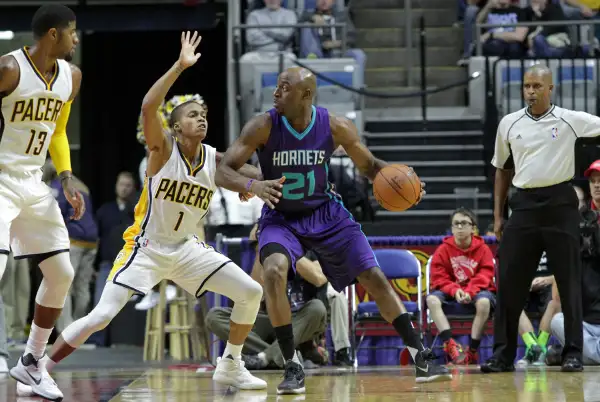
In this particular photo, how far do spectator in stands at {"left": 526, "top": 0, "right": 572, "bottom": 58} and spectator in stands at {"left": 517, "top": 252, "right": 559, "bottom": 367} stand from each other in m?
4.44

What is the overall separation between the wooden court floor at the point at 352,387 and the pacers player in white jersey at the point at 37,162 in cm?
Result: 45

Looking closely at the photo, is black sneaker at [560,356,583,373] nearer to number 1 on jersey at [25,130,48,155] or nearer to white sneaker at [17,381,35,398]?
white sneaker at [17,381,35,398]

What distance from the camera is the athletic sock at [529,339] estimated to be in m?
9.18

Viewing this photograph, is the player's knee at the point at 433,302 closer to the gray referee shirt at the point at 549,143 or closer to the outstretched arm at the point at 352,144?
the gray referee shirt at the point at 549,143

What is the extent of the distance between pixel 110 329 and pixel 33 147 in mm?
6349

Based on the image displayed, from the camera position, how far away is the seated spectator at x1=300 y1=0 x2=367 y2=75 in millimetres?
13789

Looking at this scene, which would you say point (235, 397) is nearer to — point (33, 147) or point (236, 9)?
point (33, 147)

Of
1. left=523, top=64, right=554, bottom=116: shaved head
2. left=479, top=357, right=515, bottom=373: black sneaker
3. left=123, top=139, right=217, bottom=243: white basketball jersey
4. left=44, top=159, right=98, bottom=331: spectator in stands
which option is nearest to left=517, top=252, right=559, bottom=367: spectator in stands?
left=479, top=357, right=515, bottom=373: black sneaker

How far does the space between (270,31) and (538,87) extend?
6.53m

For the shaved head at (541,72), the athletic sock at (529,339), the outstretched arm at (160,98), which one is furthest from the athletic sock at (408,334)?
the athletic sock at (529,339)

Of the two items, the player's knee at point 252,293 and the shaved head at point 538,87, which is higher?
the shaved head at point 538,87

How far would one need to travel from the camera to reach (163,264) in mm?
6684

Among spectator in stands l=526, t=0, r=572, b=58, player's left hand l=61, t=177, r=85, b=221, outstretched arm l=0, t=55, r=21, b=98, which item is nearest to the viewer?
outstretched arm l=0, t=55, r=21, b=98

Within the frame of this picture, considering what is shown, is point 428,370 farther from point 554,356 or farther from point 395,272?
point 395,272
